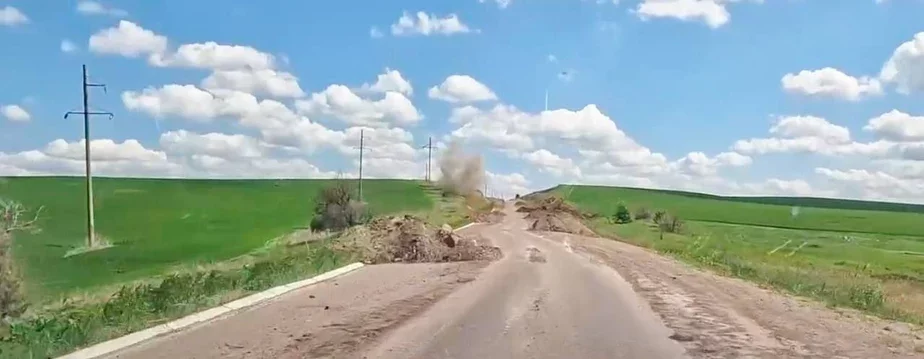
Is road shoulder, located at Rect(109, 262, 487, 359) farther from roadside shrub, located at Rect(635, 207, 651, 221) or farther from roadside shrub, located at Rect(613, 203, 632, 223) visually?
roadside shrub, located at Rect(635, 207, 651, 221)

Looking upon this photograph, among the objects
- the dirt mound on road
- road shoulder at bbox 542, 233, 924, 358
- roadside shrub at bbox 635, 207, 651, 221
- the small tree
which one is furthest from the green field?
roadside shrub at bbox 635, 207, 651, 221

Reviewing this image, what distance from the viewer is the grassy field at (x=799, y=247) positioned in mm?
25031

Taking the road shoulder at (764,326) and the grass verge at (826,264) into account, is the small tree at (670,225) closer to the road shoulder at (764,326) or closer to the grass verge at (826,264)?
the grass verge at (826,264)

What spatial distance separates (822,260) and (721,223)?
6101 cm

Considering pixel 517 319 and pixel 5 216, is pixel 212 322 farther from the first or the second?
pixel 5 216

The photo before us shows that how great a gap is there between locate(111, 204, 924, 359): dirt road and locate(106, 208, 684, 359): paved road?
20 millimetres

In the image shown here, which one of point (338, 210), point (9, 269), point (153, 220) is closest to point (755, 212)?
point (153, 220)

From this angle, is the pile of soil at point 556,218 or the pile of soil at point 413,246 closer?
the pile of soil at point 413,246

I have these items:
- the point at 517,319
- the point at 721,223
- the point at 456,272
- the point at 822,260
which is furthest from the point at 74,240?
the point at 721,223

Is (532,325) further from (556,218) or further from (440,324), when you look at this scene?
(556,218)

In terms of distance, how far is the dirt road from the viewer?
1125cm

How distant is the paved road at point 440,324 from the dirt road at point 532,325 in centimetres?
2

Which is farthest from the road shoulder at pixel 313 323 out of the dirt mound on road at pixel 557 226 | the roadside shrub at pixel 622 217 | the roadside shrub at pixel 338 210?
the roadside shrub at pixel 622 217

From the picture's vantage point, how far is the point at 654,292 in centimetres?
1983
